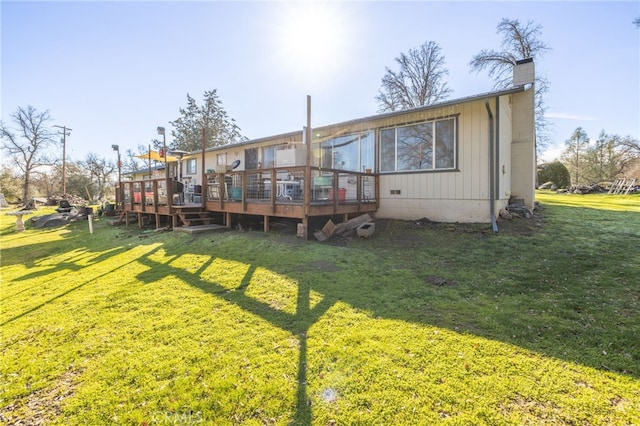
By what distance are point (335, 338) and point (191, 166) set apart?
16418 millimetres

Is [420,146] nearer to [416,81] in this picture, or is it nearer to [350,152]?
[350,152]

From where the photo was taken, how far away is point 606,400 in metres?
1.88

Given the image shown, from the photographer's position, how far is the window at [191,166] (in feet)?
54.2

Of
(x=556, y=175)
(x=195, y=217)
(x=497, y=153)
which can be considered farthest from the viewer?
(x=556, y=175)

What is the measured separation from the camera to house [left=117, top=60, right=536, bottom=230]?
6.78m

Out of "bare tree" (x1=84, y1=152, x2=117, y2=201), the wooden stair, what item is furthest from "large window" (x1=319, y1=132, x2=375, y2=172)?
"bare tree" (x1=84, y1=152, x2=117, y2=201)

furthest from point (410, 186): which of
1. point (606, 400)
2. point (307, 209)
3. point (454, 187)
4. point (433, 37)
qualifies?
point (433, 37)

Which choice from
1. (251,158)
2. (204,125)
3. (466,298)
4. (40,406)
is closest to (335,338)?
(466,298)

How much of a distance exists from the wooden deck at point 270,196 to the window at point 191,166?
6397mm

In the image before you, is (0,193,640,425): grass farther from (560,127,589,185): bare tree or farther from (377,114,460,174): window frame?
(560,127,589,185): bare tree

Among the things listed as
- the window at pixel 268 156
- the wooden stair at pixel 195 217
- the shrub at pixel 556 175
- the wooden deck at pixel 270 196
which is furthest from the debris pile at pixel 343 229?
the shrub at pixel 556 175

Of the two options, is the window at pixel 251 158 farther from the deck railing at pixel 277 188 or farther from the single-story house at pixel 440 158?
the single-story house at pixel 440 158

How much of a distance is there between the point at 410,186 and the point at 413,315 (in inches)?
204

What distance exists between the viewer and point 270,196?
7754mm
